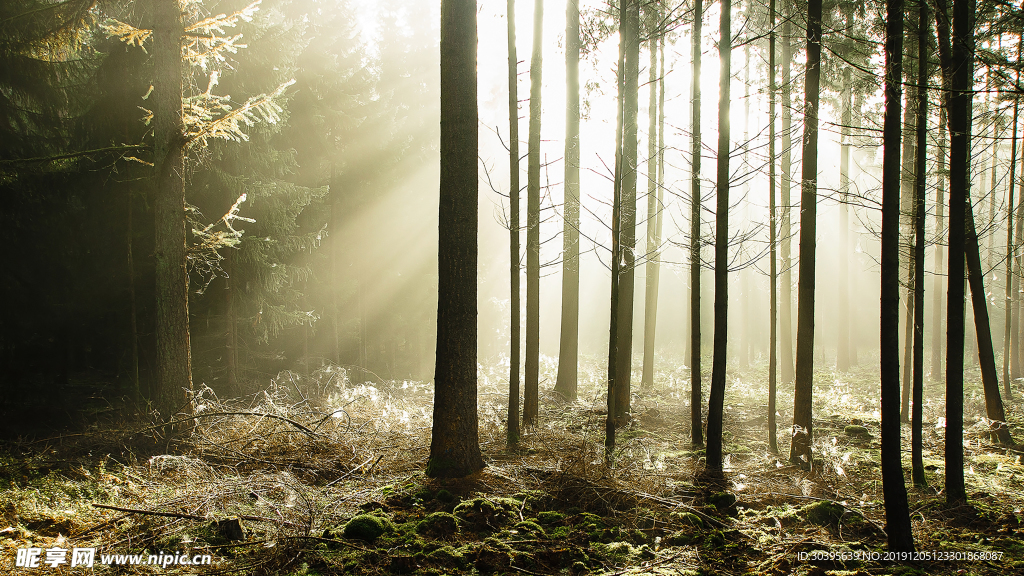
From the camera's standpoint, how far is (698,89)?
22.7 feet

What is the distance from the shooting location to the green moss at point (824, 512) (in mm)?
4773

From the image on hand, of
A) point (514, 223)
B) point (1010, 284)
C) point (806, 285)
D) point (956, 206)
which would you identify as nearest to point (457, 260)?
point (514, 223)

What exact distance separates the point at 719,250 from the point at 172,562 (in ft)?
21.4

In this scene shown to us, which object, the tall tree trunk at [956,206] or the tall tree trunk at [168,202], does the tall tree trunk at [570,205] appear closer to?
the tall tree trunk at [956,206]

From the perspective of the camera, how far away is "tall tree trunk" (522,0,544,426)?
7940 millimetres

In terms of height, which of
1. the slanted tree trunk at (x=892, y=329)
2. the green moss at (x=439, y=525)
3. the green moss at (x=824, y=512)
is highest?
the slanted tree trunk at (x=892, y=329)

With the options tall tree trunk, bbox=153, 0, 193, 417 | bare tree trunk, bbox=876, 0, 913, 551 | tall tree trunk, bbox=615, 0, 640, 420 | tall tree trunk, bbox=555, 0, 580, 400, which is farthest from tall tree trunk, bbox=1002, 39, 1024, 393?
tall tree trunk, bbox=153, 0, 193, 417

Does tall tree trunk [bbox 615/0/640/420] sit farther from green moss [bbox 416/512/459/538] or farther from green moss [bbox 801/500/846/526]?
green moss [bbox 416/512/459/538]

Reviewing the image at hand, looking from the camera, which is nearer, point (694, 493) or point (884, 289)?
point (884, 289)

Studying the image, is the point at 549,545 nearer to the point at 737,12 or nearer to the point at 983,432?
the point at 983,432

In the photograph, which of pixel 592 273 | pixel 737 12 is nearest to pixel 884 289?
pixel 737 12

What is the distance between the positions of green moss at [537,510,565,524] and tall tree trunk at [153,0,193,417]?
5.68 meters

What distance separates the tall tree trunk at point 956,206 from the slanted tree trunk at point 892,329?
60.2 inches

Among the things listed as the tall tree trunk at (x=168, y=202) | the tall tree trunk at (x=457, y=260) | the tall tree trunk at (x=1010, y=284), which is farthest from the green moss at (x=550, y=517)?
the tall tree trunk at (x=168, y=202)
